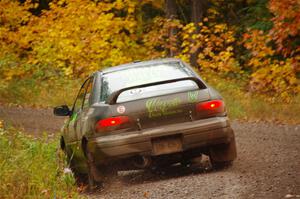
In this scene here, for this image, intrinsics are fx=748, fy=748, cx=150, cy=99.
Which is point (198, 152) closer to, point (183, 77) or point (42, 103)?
point (183, 77)

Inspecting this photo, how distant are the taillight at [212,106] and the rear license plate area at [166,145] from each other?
453mm

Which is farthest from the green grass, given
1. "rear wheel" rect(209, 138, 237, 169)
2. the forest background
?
the forest background

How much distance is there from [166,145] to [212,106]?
0.77 meters

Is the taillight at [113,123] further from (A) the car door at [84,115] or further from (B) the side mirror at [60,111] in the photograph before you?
(B) the side mirror at [60,111]

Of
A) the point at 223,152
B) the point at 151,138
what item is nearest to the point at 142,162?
the point at 151,138

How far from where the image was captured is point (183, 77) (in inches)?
369

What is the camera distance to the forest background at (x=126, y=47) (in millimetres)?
20516

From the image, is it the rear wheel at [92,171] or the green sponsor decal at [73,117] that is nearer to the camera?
the rear wheel at [92,171]

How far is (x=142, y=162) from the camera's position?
30.8 feet

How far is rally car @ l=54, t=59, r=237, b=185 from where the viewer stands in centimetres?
916

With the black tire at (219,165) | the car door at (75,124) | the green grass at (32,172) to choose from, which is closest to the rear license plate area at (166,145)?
the black tire at (219,165)

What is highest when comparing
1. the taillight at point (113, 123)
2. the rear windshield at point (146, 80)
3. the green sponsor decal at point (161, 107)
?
the rear windshield at point (146, 80)

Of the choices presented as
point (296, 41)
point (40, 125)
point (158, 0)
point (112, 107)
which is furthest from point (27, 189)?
point (158, 0)

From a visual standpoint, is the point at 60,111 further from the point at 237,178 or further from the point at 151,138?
the point at 237,178
